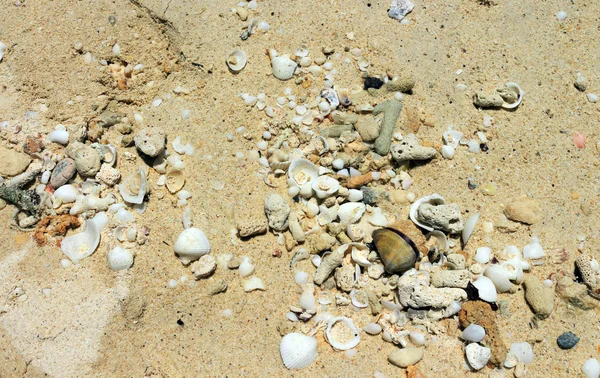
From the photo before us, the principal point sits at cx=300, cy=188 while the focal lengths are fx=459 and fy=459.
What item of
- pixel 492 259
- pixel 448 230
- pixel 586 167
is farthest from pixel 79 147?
pixel 586 167

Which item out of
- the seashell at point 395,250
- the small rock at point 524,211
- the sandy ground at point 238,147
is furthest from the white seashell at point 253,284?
the small rock at point 524,211

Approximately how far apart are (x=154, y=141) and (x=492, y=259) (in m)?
2.50

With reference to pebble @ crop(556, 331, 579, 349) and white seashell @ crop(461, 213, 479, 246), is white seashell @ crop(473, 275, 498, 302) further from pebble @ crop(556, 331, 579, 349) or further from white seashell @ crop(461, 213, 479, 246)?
pebble @ crop(556, 331, 579, 349)

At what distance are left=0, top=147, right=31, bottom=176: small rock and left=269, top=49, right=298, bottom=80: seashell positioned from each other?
6.36 ft

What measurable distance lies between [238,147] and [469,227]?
1744mm

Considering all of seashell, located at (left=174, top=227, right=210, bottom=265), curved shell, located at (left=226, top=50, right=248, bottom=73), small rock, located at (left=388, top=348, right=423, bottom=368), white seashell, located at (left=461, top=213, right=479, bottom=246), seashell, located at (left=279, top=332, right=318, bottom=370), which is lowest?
seashell, located at (left=279, top=332, right=318, bottom=370)

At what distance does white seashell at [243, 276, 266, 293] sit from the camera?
307 centimetres

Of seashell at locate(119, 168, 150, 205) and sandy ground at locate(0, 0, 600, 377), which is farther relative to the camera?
seashell at locate(119, 168, 150, 205)

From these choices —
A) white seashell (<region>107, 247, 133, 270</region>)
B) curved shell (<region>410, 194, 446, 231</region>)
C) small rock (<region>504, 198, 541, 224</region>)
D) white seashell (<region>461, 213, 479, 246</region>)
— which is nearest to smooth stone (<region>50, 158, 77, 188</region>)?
white seashell (<region>107, 247, 133, 270</region>)

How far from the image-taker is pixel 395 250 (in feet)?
9.73

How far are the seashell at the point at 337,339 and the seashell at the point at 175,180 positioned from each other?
1417 millimetres

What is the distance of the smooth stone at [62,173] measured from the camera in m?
3.28

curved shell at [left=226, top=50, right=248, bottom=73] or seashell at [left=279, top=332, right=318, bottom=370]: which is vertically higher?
curved shell at [left=226, top=50, right=248, bottom=73]

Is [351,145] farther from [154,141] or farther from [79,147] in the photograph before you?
[79,147]
